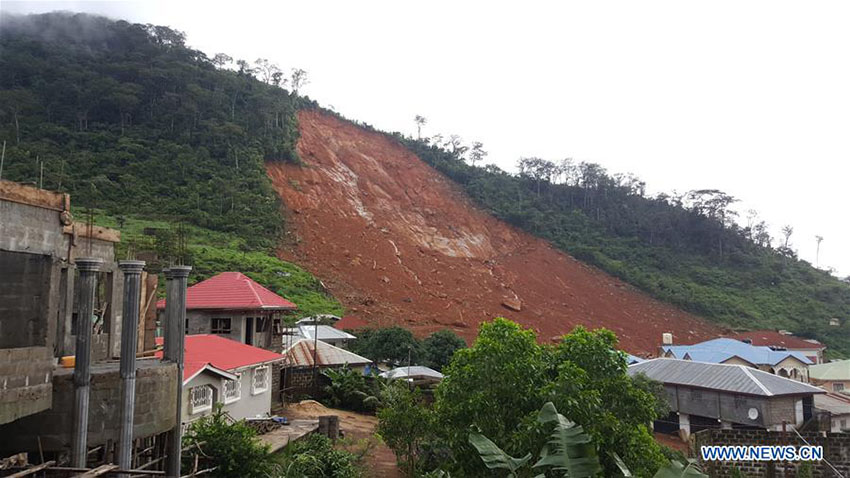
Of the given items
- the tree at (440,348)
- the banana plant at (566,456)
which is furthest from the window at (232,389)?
the tree at (440,348)

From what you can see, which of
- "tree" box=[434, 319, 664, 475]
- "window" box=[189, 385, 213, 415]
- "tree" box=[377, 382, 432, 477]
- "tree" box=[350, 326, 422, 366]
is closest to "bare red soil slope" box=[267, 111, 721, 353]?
"tree" box=[350, 326, 422, 366]

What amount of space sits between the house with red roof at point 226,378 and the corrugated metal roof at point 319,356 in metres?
4.23

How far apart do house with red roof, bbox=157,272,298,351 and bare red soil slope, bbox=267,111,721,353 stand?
1706 centimetres

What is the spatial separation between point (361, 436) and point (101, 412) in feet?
35.1

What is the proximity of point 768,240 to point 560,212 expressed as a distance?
28334mm

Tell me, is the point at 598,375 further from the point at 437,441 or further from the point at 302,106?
the point at 302,106

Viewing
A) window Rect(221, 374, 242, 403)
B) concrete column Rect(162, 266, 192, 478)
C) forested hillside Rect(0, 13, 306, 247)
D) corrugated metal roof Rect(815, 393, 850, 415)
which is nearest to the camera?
concrete column Rect(162, 266, 192, 478)

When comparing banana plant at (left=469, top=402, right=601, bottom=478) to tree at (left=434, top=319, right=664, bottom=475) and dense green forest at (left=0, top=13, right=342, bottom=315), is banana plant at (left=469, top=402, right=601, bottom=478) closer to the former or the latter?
tree at (left=434, top=319, right=664, bottom=475)

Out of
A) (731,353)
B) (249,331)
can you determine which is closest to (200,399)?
(249,331)

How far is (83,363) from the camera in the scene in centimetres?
776

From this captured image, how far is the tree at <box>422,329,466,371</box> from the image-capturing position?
28656 mm

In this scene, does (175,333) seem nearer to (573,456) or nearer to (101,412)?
(101,412)

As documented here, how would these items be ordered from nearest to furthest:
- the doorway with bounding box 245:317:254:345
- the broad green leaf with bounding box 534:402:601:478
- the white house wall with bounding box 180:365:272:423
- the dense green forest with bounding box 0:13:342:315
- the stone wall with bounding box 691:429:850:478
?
the broad green leaf with bounding box 534:402:601:478 < the white house wall with bounding box 180:365:272:423 < the stone wall with bounding box 691:429:850:478 < the doorway with bounding box 245:317:254:345 < the dense green forest with bounding box 0:13:342:315

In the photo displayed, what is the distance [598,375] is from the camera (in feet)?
31.0
